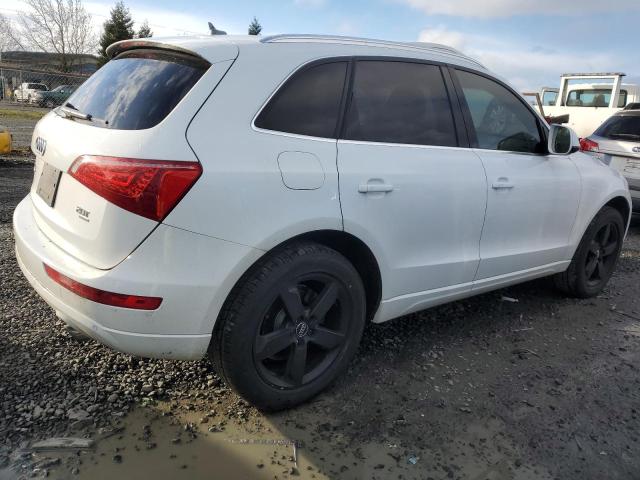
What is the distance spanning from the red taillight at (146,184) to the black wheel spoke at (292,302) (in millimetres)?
672

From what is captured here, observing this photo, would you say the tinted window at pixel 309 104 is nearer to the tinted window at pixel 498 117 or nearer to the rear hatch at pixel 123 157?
the rear hatch at pixel 123 157

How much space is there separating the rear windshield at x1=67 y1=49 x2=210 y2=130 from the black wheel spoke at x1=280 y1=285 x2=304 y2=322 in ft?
3.04

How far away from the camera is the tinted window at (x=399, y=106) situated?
279 cm

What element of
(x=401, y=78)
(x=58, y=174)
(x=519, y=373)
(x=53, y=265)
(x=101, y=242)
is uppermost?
(x=401, y=78)

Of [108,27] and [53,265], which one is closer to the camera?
[53,265]

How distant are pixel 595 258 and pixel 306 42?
3.26 meters

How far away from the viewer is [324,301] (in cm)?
265

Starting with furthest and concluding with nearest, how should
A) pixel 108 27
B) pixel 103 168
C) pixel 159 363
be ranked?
1. pixel 108 27
2. pixel 159 363
3. pixel 103 168

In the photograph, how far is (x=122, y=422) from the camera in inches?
98.2

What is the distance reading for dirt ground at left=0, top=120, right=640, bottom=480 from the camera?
7.64 feet

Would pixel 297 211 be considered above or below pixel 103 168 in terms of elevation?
below

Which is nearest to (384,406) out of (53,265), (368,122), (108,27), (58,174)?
(368,122)

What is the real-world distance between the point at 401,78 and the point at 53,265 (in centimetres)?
204

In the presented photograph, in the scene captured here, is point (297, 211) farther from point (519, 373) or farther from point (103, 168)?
point (519, 373)
